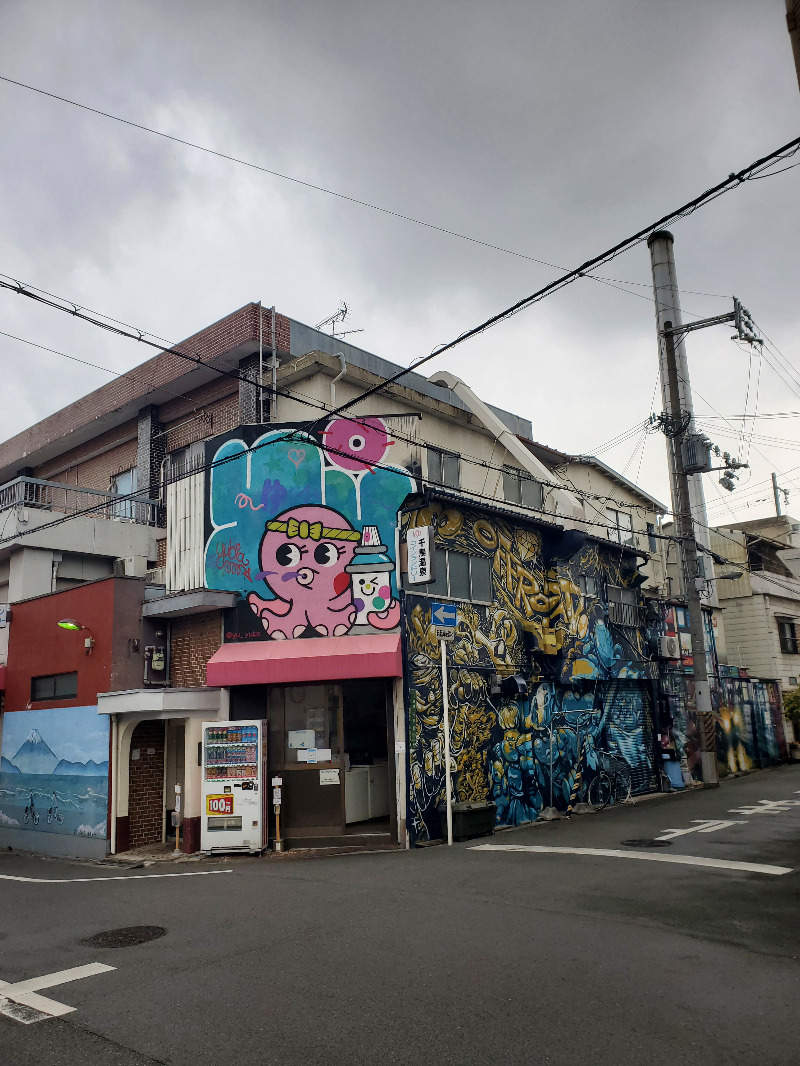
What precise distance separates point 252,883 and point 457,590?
24.0 ft

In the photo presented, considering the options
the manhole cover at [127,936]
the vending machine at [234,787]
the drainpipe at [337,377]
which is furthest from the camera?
the drainpipe at [337,377]

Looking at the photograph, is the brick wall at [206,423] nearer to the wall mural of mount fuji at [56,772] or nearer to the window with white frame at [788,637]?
the wall mural of mount fuji at [56,772]

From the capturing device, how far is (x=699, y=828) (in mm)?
14477

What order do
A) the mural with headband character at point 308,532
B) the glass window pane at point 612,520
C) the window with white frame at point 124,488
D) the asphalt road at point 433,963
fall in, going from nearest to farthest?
the asphalt road at point 433,963, the mural with headband character at point 308,532, the window with white frame at point 124,488, the glass window pane at point 612,520

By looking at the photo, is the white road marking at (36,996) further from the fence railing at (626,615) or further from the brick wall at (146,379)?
the fence railing at (626,615)

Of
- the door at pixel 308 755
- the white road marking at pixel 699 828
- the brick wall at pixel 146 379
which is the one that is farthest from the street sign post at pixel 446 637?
the brick wall at pixel 146 379

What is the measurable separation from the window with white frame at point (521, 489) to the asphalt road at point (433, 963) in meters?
13.5

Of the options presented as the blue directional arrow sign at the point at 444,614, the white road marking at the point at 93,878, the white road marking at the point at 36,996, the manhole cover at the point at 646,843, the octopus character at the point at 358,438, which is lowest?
the white road marking at the point at 93,878

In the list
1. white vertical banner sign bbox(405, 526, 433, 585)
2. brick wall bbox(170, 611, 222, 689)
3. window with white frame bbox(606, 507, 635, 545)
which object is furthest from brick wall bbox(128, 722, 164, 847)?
window with white frame bbox(606, 507, 635, 545)

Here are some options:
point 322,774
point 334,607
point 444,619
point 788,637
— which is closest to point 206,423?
point 334,607

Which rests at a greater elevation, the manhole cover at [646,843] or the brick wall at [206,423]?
the brick wall at [206,423]

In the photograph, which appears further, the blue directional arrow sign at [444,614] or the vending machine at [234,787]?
the blue directional arrow sign at [444,614]

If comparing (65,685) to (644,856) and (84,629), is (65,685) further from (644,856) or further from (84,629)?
(644,856)

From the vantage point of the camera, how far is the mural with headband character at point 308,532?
51.6 ft
